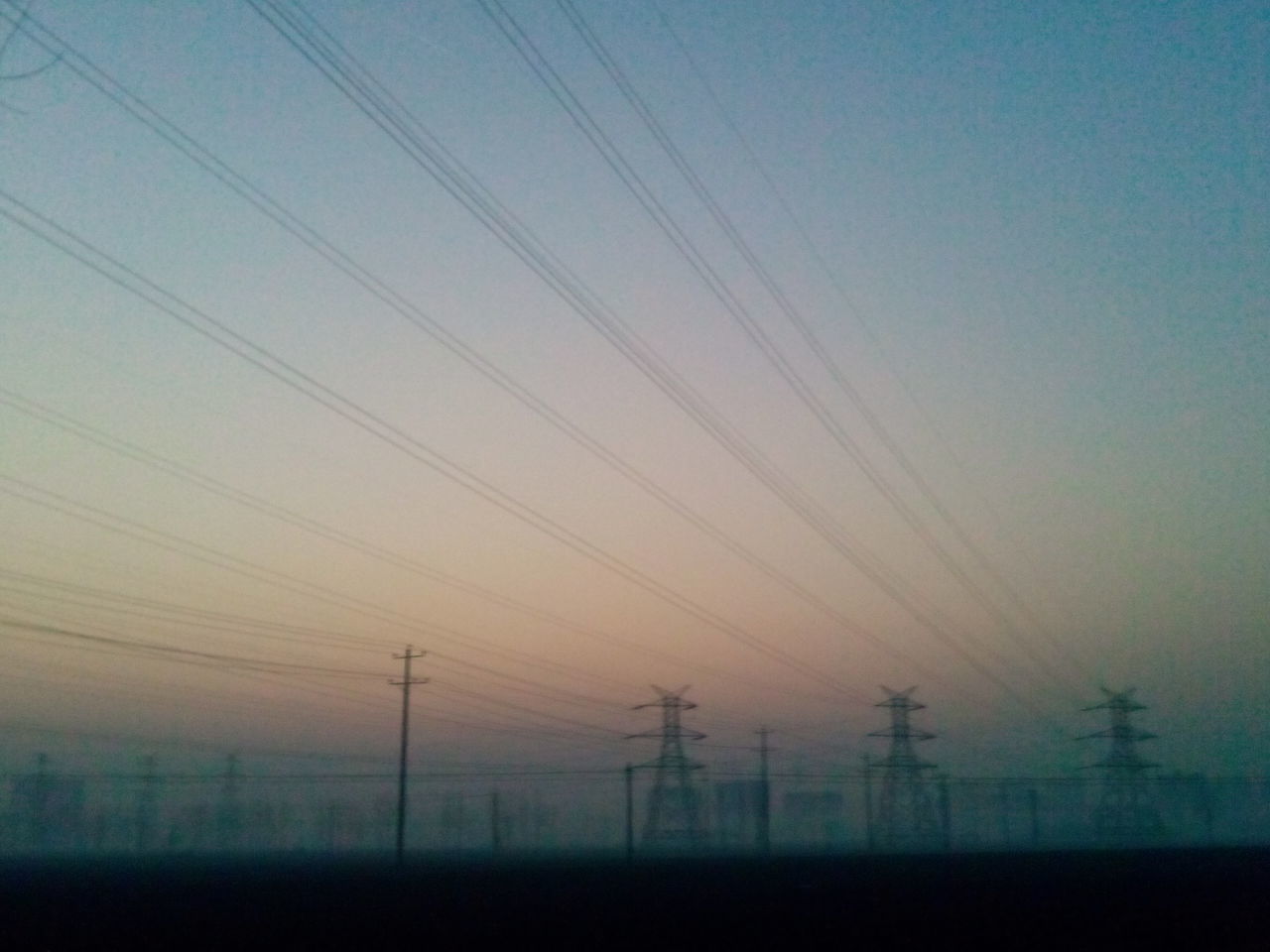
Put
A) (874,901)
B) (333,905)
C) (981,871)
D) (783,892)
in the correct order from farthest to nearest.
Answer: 1. (981,871)
2. (783,892)
3. (874,901)
4. (333,905)

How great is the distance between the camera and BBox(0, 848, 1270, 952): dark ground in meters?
22.4

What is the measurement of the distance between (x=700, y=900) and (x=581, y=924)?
868 cm

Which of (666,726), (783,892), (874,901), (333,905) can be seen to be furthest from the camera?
(666,726)

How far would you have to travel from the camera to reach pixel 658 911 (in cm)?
2981

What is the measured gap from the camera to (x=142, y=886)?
4241cm

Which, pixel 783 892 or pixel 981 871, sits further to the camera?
pixel 981 871

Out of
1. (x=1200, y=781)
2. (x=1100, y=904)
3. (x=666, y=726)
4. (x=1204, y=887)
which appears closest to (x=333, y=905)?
(x=1100, y=904)

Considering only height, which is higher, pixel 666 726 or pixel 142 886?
pixel 666 726

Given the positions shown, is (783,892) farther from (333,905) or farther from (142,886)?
(142,886)

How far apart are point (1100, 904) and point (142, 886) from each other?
29.6 m

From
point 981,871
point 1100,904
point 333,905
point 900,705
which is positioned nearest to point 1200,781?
point 900,705

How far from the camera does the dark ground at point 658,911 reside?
2242 centimetres

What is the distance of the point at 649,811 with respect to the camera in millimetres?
72688

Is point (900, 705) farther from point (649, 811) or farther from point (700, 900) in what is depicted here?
point (700, 900)
